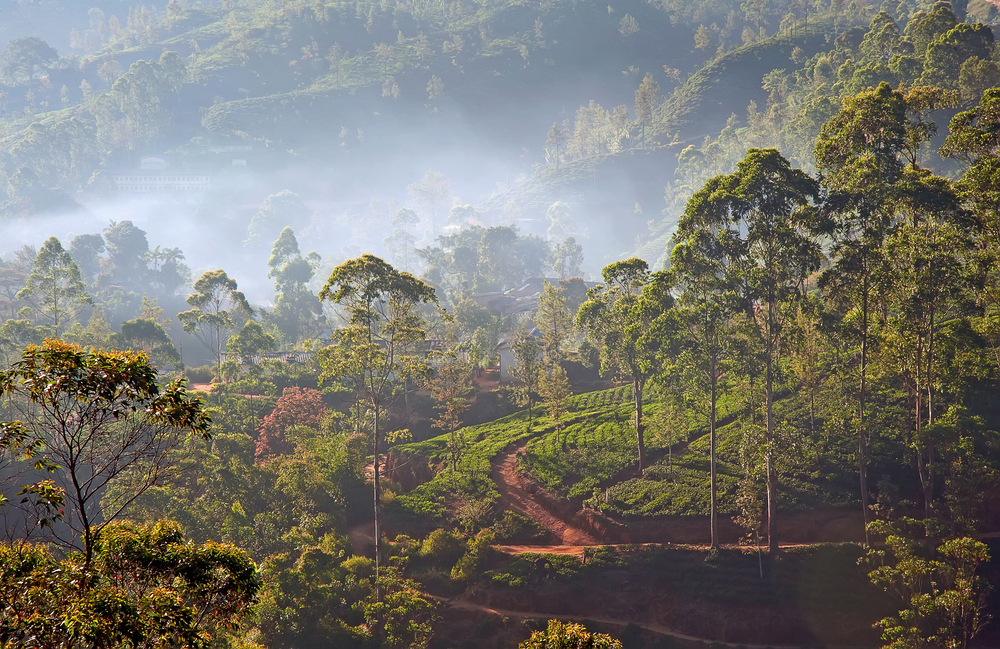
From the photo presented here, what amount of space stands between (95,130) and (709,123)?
179m

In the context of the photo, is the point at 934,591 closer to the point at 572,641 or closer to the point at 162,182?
the point at 572,641

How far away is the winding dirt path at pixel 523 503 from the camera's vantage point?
1195 inches

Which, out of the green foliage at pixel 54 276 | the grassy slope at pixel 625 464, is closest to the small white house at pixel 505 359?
the grassy slope at pixel 625 464

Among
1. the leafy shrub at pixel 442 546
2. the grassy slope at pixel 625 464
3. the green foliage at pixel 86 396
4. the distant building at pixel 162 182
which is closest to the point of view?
the green foliage at pixel 86 396

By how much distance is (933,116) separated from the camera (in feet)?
220

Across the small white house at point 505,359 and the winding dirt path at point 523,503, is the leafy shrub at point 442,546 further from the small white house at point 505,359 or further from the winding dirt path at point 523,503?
the small white house at point 505,359

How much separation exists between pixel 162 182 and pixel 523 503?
189 m

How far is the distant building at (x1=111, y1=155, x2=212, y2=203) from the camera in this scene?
176 metres

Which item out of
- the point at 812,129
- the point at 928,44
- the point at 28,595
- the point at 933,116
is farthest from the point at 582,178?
the point at 28,595

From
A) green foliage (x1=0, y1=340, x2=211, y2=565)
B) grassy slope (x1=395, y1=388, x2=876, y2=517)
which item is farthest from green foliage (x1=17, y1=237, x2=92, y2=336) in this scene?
green foliage (x1=0, y1=340, x2=211, y2=565)

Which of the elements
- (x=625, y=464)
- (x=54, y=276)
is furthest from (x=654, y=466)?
(x=54, y=276)

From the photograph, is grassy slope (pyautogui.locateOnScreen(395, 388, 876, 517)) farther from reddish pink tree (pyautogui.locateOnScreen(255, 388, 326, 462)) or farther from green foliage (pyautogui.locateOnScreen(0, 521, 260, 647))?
green foliage (pyautogui.locateOnScreen(0, 521, 260, 647))

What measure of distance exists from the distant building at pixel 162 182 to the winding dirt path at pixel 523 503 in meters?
178

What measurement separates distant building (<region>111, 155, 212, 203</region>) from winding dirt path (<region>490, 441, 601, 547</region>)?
17818cm
